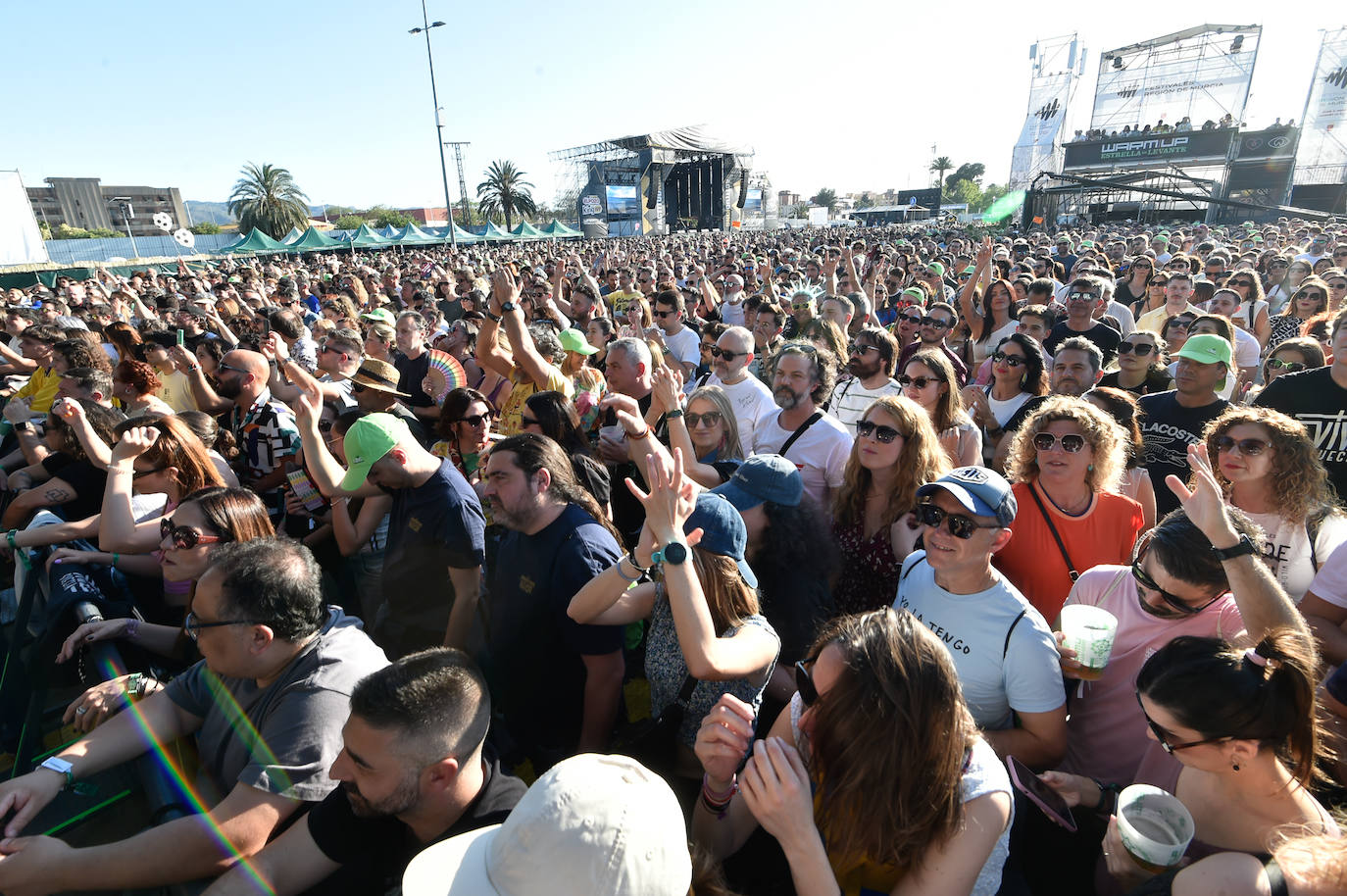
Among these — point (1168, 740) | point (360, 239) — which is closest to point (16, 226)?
point (360, 239)

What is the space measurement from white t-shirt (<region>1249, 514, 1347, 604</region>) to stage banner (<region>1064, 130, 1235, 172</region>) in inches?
2021

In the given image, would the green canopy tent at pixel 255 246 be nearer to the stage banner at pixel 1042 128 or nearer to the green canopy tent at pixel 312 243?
the green canopy tent at pixel 312 243

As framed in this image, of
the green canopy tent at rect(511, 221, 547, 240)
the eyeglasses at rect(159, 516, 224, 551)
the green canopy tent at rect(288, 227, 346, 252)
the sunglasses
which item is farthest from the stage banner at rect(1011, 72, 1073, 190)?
the eyeglasses at rect(159, 516, 224, 551)

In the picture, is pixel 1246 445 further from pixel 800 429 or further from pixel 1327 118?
pixel 1327 118

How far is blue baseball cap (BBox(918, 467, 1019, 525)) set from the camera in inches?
85.7

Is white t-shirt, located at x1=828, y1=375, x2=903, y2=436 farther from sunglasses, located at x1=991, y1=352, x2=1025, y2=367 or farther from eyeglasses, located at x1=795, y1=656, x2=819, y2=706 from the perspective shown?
eyeglasses, located at x1=795, y1=656, x2=819, y2=706

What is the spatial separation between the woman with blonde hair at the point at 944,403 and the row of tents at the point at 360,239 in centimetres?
2868

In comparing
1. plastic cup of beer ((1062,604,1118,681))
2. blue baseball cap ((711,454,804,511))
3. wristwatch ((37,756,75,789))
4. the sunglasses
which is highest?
the sunglasses

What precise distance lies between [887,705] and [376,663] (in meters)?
1.71

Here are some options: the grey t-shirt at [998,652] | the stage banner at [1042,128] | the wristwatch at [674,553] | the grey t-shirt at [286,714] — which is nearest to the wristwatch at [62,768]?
the grey t-shirt at [286,714]

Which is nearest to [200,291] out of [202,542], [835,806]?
[202,542]

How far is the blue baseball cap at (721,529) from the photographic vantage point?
84.3 inches

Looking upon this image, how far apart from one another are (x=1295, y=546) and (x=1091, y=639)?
1435 millimetres

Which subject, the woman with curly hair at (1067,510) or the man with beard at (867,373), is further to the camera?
the man with beard at (867,373)
